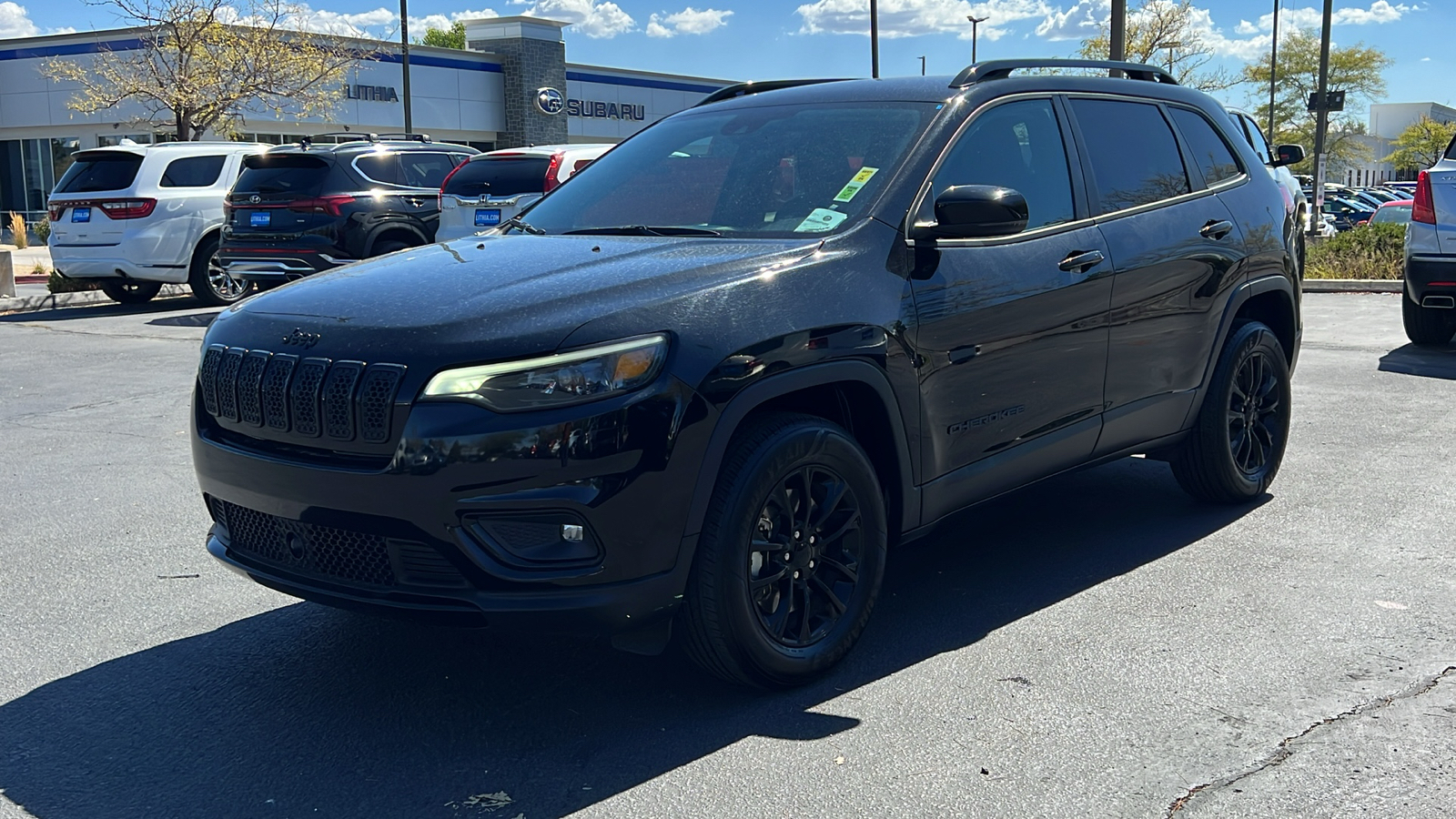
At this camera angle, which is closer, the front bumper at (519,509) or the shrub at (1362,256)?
the front bumper at (519,509)

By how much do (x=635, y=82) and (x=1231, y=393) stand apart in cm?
4429

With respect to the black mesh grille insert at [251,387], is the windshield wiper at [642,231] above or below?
above

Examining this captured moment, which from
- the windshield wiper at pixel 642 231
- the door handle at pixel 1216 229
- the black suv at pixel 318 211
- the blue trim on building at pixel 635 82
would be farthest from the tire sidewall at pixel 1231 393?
the blue trim on building at pixel 635 82

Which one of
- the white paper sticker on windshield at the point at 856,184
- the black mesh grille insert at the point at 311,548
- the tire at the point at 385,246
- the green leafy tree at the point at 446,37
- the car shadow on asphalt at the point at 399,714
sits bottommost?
the car shadow on asphalt at the point at 399,714

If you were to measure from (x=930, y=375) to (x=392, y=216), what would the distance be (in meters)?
10.7

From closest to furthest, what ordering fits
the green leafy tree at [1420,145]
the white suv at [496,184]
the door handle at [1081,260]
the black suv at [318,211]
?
1. the door handle at [1081,260]
2. the white suv at [496,184]
3. the black suv at [318,211]
4. the green leafy tree at [1420,145]

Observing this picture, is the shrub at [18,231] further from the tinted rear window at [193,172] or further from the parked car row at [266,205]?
the tinted rear window at [193,172]

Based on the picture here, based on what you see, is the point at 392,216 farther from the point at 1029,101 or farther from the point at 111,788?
the point at 111,788

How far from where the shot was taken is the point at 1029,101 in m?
4.75

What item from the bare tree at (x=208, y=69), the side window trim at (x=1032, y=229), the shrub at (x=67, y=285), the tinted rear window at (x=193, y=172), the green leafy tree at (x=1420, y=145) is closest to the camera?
the side window trim at (x=1032, y=229)

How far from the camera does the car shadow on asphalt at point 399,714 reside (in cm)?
321

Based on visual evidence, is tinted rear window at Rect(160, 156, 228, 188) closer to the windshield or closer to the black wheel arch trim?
the windshield

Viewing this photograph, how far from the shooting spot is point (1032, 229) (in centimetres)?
455

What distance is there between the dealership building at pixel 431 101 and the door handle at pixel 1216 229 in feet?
101
